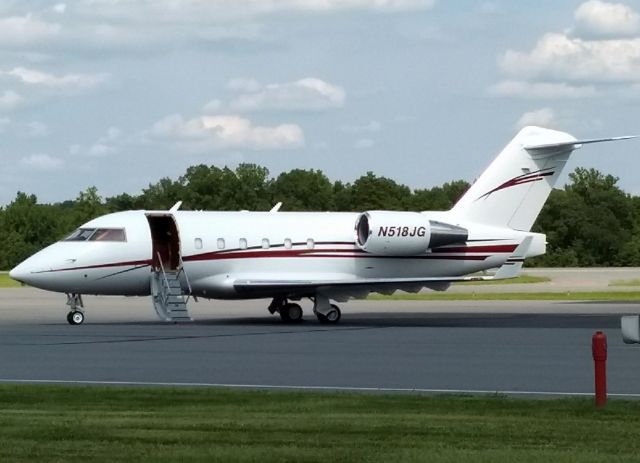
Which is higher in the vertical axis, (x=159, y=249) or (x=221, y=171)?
(x=221, y=171)

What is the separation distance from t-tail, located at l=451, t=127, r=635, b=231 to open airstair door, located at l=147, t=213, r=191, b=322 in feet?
26.0

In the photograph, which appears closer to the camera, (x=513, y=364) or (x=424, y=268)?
(x=513, y=364)

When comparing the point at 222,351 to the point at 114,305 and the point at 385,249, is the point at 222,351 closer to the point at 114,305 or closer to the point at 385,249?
the point at 385,249

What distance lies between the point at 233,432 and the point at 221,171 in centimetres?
9511

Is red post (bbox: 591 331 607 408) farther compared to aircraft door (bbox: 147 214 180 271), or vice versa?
aircraft door (bbox: 147 214 180 271)

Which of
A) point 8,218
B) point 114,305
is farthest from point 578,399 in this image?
point 8,218

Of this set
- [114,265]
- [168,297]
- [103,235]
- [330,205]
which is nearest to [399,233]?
[168,297]

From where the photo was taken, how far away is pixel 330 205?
121750mm

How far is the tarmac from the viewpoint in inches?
777

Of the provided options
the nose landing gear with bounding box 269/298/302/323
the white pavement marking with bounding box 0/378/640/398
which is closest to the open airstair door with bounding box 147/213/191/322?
the nose landing gear with bounding box 269/298/302/323

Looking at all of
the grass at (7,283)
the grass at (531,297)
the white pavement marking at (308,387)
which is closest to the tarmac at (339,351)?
the white pavement marking at (308,387)

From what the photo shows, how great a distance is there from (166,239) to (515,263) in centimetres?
913

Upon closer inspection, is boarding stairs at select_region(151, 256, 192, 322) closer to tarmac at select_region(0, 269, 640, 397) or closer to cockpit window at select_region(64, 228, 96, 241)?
tarmac at select_region(0, 269, 640, 397)

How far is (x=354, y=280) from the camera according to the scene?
35406mm
